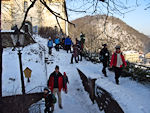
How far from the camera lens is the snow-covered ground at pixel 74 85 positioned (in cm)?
488

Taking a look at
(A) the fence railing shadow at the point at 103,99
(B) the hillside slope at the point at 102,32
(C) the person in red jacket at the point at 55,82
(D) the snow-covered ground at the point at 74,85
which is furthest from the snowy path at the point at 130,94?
(B) the hillside slope at the point at 102,32

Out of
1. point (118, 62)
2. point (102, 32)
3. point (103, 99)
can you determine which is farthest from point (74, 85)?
point (102, 32)

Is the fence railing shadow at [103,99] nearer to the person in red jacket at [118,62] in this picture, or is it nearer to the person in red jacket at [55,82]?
the person in red jacket at [118,62]

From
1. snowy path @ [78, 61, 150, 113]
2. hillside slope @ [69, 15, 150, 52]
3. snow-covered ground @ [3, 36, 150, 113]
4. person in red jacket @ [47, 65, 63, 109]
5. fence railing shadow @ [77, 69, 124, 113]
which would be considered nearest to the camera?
snowy path @ [78, 61, 150, 113]

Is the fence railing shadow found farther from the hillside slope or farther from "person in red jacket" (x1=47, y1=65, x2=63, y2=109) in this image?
the hillside slope

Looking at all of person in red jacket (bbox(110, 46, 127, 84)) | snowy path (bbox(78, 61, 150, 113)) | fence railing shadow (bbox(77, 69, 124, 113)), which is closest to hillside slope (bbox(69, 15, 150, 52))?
person in red jacket (bbox(110, 46, 127, 84))

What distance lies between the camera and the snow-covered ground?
16.0ft

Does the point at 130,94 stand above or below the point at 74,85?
above

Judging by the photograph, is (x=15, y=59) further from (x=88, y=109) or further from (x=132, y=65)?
(x=132, y=65)

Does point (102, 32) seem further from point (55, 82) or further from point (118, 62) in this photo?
point (55, 82)

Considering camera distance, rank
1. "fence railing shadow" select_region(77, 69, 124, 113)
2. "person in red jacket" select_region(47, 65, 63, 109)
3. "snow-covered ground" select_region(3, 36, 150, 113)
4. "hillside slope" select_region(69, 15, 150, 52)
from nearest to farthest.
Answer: "snow-covered ground" select_region(3, 36, 150, 113) → "fence railing shadow" select_region(77, 69, 124, 113) → "hillside slope" select_region(69, 15, 150, 52) → "person in red jacket" select_region(47, 65, 63, 109)

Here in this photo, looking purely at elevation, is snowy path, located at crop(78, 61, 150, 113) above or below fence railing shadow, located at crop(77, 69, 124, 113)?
above

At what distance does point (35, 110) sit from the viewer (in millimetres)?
6398

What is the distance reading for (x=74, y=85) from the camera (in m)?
9.35
